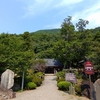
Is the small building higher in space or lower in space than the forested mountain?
lower

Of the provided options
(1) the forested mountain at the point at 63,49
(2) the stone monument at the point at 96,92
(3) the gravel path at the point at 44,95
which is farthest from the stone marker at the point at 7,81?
(2) the stone monument at the point at 96,92

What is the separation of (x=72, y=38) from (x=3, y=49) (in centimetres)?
1901

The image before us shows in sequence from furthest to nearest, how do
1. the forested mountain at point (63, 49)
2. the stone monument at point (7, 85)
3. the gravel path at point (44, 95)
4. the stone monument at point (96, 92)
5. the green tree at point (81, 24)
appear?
1. the green tree at point (81, 24)
2. the forested mountain at point (63, 49)
3. the gravel path at point (44, 95)
4. the stone monument at point (7, 85)
5. the stone monument at point (96, 92)

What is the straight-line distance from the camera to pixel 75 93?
1630 cm

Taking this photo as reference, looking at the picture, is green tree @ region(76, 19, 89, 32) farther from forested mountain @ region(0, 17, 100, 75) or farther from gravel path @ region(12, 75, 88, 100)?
gravel path @ region(12, 75, 88, 100)

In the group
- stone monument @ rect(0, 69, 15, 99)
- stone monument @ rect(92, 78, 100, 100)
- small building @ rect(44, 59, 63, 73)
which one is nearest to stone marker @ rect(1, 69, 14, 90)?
stone monument @ rect(0, 69, 15, 99)

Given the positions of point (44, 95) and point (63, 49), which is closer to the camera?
point (44, 95)

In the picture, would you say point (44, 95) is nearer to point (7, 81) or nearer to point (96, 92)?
point (7, 81)

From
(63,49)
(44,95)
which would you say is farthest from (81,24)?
(44,95)

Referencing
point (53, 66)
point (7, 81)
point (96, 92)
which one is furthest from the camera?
point (53, 66)

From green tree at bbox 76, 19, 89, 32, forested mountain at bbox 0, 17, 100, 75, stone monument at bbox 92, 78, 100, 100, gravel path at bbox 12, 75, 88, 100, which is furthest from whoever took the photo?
green tree at bbox 76, 19, 89, 32

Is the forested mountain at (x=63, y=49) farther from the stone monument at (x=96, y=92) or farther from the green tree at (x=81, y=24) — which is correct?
the stone monument at (x=96, y=92)

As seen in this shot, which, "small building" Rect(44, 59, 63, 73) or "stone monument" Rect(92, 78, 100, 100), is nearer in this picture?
"stone monument" Rect(92, 78, 100, 100)

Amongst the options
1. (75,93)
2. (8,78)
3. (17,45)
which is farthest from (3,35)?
(75,93)
